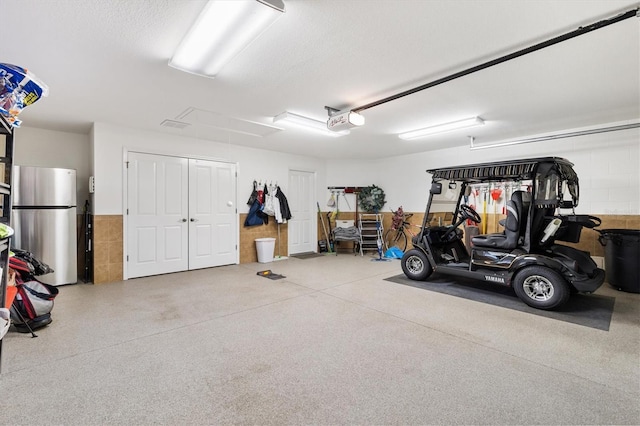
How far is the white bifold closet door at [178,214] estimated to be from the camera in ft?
16.0

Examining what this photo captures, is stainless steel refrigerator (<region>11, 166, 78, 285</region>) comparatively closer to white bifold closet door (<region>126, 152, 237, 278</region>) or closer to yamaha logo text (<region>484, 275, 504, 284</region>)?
white bifold closet door (<region>126, 152, 237, 278</region>)

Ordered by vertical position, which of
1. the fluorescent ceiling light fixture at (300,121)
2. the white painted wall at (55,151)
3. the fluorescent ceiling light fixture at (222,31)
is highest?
the fluorescent ceiling light fixture at (300,121)

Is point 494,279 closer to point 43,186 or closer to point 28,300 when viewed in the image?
point 28,300

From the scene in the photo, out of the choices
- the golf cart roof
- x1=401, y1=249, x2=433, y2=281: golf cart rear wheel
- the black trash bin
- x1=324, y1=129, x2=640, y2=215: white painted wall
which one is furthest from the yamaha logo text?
x1=324, y1=129, x2=640, y2=215: white painted wall

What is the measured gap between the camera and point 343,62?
8.55 ft

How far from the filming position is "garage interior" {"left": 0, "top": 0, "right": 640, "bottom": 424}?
6.00 ft

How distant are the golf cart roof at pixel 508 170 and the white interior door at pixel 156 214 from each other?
14.4 ft

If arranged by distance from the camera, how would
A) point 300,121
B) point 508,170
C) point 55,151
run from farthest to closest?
point 55,151, point 300,121, point 508,170

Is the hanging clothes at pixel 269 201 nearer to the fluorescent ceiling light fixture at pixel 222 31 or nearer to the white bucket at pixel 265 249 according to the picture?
the white bucket at pixel 265 249

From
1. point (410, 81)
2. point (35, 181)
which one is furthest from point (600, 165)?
point (35, 181)

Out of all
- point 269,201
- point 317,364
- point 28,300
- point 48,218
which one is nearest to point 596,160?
point 317,364

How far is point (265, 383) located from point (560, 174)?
3.84 meters

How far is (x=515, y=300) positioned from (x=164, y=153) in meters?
5.72

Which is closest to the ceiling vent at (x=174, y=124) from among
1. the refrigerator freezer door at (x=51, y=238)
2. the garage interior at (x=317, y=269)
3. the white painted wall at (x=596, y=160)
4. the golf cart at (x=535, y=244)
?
the garage interior at (x=317, y=269)
